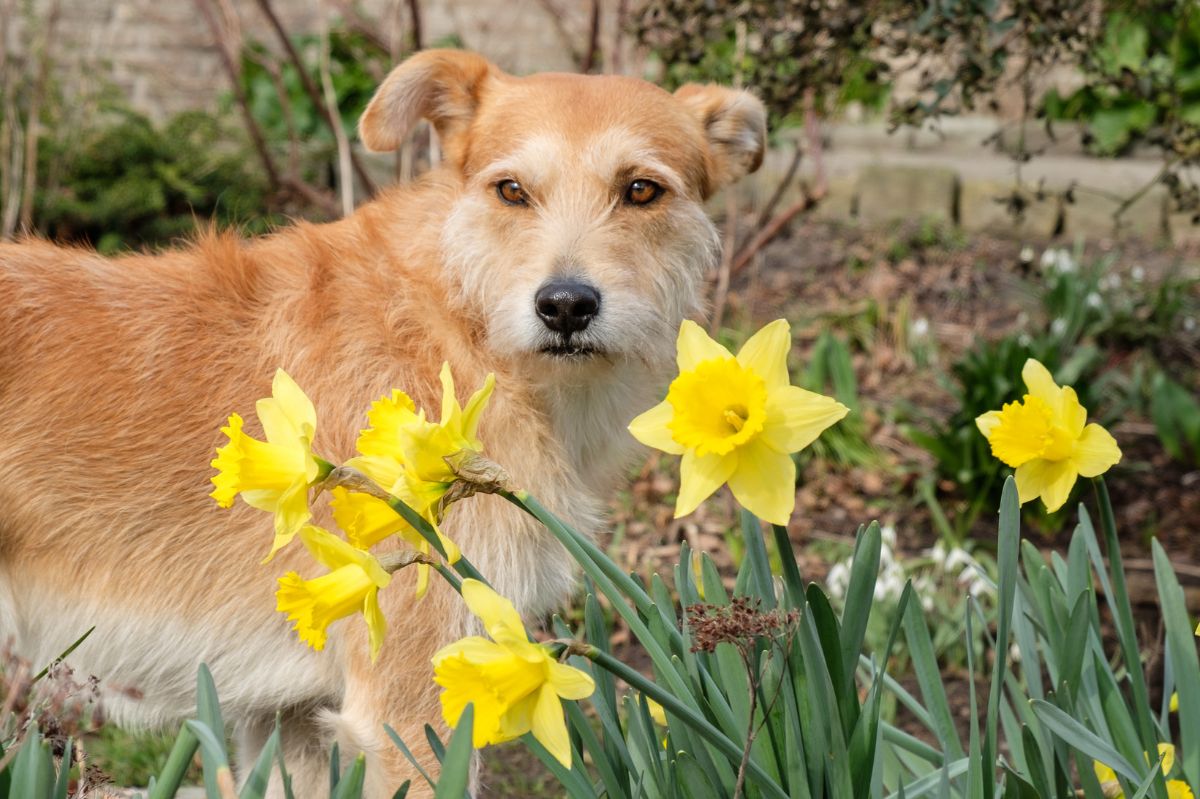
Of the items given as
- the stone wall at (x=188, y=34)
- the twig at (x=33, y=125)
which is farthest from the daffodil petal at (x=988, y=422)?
the stone wall at (x=188, y=34)

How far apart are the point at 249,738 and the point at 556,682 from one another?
1.92 meters

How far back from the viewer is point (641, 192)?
287 cm

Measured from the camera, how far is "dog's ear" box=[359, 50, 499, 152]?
3016 mm

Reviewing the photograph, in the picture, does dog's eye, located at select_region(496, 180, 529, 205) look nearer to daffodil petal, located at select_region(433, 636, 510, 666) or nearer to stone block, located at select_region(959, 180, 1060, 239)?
daffodil petal, located at select_region(433, 636, 510, 666)

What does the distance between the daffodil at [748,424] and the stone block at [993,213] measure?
6943mm

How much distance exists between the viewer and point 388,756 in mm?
2582

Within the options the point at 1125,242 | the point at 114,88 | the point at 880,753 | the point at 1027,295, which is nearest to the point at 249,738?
the point at 880,753

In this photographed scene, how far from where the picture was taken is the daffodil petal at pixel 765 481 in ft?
4.57

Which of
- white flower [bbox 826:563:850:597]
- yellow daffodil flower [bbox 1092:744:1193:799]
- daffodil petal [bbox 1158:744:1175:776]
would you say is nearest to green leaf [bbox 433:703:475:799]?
yellow daffodil flower [bbox 1092:744:1193:799]

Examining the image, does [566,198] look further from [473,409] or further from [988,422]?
[473,409]

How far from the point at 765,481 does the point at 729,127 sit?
6.58 ft

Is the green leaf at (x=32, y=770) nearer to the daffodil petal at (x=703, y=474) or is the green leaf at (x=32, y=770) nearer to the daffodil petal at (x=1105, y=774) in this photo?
the daffodil petal at (x=703, y=474)

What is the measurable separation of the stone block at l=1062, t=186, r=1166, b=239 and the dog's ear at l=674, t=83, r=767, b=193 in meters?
5.29

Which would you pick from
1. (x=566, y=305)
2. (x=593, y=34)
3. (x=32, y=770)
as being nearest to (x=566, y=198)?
(x=566, y=305)
